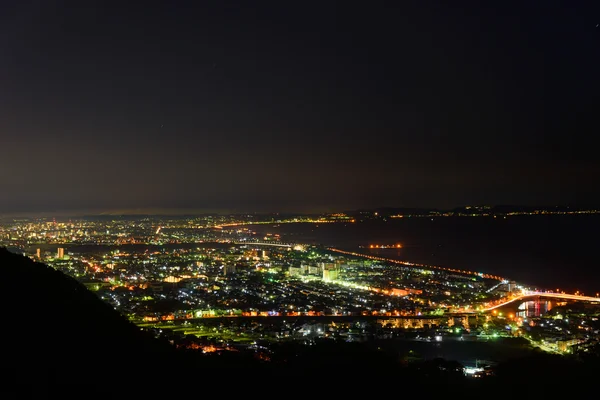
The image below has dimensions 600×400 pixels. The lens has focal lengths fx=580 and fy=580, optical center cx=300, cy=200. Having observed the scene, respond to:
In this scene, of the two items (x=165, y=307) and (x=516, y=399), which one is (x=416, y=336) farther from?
(x=165, y=307)

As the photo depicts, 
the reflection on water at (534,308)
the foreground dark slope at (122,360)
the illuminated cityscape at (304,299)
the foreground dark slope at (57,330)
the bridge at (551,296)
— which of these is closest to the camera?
the foreground dark slope at (57,330)

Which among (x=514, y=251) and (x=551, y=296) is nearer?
(x=551, y=296)

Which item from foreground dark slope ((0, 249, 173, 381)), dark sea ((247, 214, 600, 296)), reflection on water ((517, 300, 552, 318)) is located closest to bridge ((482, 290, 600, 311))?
reflection on water ((517, 300, 552, 318))

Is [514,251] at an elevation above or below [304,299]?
below

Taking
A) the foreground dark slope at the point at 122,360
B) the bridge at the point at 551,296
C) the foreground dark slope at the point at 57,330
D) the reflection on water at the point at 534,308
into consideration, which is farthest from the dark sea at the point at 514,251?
the foreground dark slope at the point at 57,330

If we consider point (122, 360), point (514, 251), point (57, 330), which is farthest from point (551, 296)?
point (514, 251)

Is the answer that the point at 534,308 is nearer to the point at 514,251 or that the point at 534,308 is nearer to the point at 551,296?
the point at 551,296

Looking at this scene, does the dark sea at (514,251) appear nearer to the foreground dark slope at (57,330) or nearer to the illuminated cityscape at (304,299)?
the illuminated cityscape at (304,299)

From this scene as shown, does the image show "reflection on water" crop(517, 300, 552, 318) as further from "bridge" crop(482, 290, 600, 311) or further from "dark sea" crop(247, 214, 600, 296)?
"dark sea" crop(247, 214, 600, 296)

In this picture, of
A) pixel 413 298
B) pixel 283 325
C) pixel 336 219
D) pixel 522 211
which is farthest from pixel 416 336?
pixel 522 211
